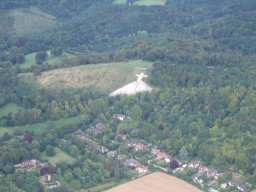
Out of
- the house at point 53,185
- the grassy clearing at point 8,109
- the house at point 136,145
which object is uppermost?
the grassy clearing at point 8,109

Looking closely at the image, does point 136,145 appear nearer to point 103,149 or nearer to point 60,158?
point 103,149

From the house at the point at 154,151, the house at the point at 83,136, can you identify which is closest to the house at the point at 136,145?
the house at the point at 154,151

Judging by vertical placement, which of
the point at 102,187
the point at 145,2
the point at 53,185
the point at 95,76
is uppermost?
the point at 145,2

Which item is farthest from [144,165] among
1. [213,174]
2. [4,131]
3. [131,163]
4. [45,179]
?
[4,131]

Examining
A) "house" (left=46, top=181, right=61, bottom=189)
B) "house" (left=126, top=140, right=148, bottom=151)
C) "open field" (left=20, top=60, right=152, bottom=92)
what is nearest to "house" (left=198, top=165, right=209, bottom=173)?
"house" (left=126, top=140, right=148, bottom=151)

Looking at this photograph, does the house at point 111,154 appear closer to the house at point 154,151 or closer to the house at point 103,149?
the house at point 103,149

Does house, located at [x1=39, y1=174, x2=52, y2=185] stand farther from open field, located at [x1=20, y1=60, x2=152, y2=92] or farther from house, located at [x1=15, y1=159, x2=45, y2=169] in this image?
open field, located at [x1=20, y1=60, x2=152, y2=92]
